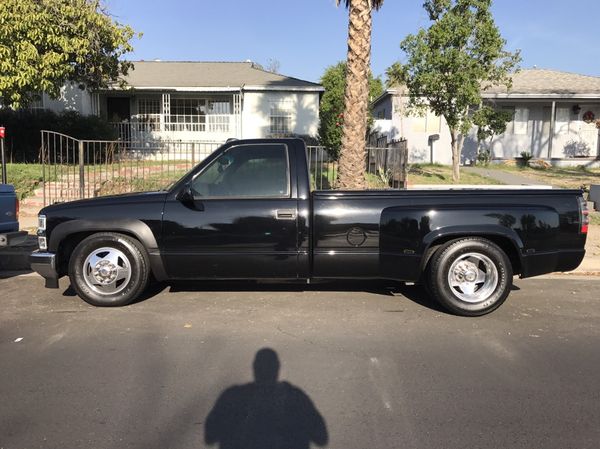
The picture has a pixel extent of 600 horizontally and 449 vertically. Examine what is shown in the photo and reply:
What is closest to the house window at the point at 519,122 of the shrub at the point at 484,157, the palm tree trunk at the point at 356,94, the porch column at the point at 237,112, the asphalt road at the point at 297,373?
the shrub at the point at 484,157

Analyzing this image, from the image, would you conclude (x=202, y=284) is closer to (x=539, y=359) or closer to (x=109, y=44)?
(x=539, y=359)

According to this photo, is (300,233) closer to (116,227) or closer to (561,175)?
(116,227)

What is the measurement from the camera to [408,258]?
5.36 metres

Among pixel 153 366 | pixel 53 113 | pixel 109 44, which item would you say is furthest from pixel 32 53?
pixel 153 366

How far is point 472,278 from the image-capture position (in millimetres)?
5422

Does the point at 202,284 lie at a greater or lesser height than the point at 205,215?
lesser

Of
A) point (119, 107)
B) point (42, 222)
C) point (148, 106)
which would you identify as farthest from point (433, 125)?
point (42, 222)

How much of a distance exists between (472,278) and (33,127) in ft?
55.9

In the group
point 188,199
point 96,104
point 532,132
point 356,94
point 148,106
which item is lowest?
point 188,199

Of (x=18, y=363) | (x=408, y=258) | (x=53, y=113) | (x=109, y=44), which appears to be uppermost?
(x=109, y=44)

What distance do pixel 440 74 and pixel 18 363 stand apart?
1262 cm

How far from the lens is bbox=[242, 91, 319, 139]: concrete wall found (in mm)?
22172

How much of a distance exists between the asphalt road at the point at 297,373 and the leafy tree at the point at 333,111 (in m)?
11.7

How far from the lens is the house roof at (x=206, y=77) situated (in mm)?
21812
